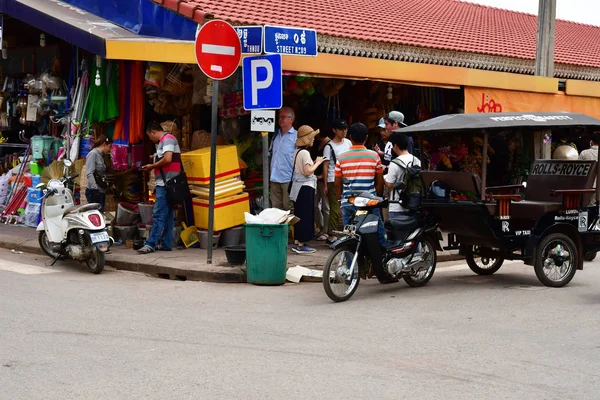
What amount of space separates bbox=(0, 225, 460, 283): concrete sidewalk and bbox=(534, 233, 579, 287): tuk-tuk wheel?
2.54 metres

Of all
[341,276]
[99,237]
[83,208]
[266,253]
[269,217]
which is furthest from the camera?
[83,208]

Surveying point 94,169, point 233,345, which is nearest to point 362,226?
point 233,345

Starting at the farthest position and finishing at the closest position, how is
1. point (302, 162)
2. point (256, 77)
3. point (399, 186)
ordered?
point (302, 162), point (256, 77), point (399, 186)

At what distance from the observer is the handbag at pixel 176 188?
11508 millimetres

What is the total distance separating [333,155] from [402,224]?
318 centimetres

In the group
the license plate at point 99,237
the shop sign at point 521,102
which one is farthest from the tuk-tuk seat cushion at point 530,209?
the shop sign at point 521,102

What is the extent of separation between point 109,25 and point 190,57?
2.95 metres

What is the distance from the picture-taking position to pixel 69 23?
12750mm

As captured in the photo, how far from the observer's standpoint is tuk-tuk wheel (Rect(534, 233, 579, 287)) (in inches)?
371

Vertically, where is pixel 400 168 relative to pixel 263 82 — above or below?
below

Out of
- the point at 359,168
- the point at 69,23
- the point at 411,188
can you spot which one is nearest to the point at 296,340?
the point at 411,188

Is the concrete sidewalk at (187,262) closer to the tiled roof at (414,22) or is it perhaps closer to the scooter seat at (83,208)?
the scooter seat at (83,208)

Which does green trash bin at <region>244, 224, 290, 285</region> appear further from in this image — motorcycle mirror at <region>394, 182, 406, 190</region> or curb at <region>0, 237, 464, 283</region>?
motorcycle mirror at <region>394, 182, 406, 190</region>

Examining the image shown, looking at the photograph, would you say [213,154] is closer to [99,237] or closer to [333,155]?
[99,237]
